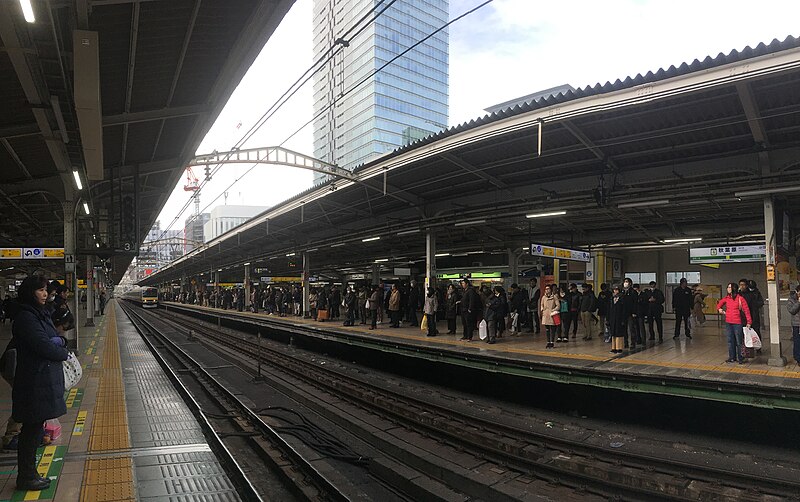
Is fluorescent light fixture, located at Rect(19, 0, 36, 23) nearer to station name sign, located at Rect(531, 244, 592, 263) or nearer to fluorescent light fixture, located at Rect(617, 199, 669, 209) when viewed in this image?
fluorescent light fixture, located at Rect(617, 199, 669, 209)

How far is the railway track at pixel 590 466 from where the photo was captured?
18.0 ft

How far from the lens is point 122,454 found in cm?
529

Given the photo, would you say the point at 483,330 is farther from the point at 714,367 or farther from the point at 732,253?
the point at 732,253

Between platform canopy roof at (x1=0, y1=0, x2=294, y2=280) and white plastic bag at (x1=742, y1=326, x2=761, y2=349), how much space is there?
29.9ft

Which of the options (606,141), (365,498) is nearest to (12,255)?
(365,498)

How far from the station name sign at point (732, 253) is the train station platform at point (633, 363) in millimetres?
2059

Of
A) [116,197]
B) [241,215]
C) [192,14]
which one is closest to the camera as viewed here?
[192,14]

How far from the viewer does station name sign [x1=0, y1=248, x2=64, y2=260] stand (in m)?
14.5

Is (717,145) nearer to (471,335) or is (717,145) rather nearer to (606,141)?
(606,141)

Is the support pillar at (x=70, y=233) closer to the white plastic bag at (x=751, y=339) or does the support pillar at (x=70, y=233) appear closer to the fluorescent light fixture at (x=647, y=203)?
the fluorescent light fixture at (x=647, y=203)

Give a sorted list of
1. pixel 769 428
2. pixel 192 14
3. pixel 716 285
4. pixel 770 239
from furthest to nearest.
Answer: pixel 716 285
pixel 770 239
pixel 769 428
pixel 192 14

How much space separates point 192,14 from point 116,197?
12352 millimetres

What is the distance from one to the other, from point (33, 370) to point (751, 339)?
10308 mm

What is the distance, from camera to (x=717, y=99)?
7512mm
